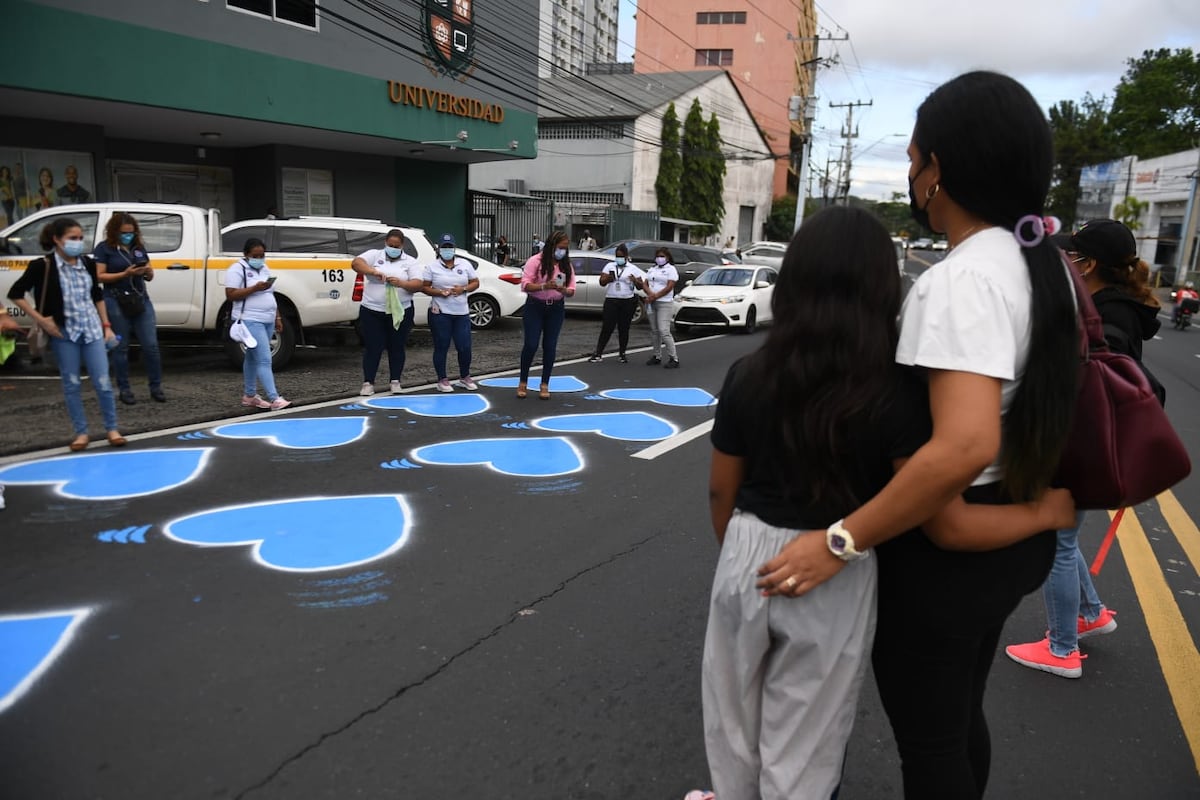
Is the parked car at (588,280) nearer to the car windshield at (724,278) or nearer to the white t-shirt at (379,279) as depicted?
the car windshield at (724,278)

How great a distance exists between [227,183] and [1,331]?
14.3 meters

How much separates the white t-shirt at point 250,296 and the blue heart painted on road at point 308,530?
134 inches

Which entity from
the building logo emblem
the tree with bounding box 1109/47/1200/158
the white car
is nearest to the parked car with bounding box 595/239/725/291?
the white car

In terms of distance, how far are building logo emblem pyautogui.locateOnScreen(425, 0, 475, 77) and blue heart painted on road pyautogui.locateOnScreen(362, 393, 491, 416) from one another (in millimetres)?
11645

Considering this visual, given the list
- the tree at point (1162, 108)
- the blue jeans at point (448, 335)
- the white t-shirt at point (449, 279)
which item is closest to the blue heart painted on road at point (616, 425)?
the blue jeans at point (448, 335)

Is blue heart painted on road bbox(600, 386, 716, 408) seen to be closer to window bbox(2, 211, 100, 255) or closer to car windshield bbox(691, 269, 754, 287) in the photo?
window bbox(2, 211, 100, 255)

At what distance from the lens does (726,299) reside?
16.0 m

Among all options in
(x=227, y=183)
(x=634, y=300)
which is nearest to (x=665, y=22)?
(x=227, y=183)

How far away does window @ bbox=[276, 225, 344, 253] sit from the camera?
10898mm

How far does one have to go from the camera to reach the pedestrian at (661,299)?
1152 cm

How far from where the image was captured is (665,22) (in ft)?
204

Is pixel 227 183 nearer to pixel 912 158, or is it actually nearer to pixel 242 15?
pixel 242 15

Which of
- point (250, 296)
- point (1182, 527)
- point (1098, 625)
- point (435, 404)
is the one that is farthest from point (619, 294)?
point (1098, 625)

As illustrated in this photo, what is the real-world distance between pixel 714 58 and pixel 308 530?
6278cm
